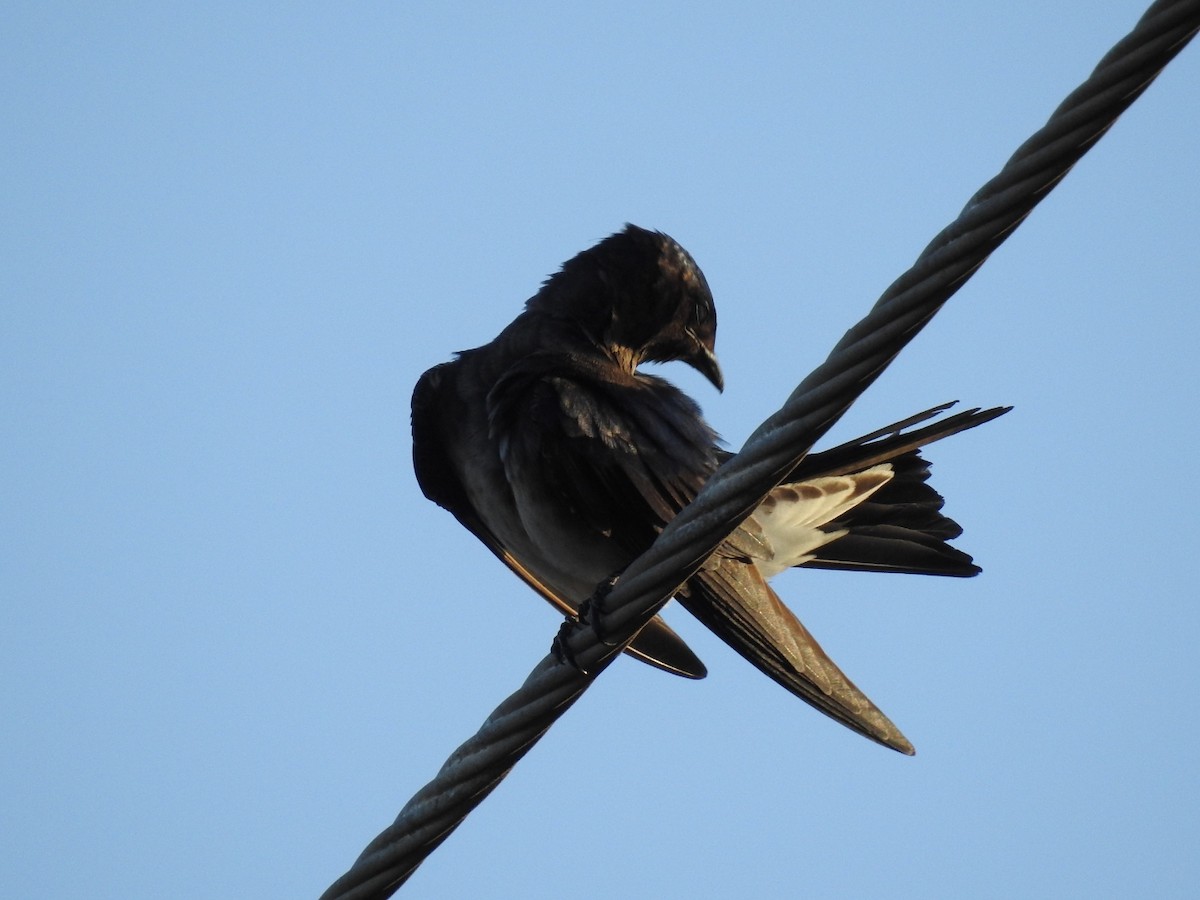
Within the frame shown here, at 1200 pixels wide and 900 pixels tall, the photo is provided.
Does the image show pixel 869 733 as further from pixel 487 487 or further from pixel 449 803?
pixel 449 803

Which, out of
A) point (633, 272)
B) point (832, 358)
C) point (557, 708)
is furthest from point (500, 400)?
point (832, 358)

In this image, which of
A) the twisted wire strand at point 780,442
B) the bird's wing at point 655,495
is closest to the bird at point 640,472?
the bird's wing at point 655,495

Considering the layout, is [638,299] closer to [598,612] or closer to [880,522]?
[880,522]

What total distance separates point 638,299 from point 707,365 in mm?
470

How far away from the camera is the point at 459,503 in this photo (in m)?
5.43

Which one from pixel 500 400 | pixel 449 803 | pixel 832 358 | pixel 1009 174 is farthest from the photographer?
pixel 500 400

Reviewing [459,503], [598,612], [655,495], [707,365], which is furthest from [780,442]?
[707,365]

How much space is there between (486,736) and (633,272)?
3156 millimetres

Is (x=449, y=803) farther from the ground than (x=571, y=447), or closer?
closer

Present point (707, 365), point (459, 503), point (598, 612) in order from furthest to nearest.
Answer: point (707, 365) < point (459, 503) < point (598, 612)

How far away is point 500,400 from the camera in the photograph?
4.68 m

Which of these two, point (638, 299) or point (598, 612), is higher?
point (638, 299)

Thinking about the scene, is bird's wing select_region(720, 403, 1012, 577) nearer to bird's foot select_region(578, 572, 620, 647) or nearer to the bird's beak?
the bird's beak

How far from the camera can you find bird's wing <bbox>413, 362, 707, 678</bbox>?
5.20 m
